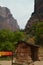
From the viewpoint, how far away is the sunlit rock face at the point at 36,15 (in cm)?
8007

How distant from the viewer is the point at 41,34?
52.8m

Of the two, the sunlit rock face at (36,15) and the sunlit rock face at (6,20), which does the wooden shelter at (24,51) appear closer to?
the sunlit rock face at (36,15)

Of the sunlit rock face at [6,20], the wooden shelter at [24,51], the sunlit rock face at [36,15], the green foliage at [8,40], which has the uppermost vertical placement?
the wooden shelter at [24,51]

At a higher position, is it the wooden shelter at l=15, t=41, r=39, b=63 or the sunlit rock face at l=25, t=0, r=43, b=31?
the wooden shelter at l=15, t=41, r=39, b=63

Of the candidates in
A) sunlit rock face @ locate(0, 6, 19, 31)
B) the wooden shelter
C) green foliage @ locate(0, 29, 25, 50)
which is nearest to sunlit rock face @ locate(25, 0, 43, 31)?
green foliage @ locate(0, 29, 25, 50)

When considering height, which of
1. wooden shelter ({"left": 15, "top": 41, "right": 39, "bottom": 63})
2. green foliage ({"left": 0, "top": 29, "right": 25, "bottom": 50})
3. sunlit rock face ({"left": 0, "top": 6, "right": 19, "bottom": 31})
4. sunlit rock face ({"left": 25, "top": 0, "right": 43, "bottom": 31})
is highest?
wooden shelter ({"left": 15, "top": 41, "right": 39, "bottom": 63})

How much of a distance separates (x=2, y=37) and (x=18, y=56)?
22603 mm

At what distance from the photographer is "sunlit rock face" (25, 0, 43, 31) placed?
80.1 metres

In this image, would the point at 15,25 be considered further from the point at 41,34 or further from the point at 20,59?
the point at 20,59

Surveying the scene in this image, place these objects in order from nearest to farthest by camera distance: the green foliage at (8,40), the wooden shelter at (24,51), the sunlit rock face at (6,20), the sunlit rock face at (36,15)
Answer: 1. the wooden shelter at (24,51)
2. the green foliage at (8,40)
3. the sunlit rock face at (36,15)
4. the sunlit rock face at (6,20)

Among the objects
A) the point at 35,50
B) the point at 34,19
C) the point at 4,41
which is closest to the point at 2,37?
the point at 4,41

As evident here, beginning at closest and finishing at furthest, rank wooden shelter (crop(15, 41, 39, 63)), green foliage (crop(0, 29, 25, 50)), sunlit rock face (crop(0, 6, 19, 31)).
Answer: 1. wooden shelter (crop(15, 41, 39, 63))
2. green foliage (crop(0, 29, 25, 50))
3. sunlit rock face (crop(0, 6, 19, 31))

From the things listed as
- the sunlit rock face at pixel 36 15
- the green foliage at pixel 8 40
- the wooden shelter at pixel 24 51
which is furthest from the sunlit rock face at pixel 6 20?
the wooden shelter at pixel 24 51

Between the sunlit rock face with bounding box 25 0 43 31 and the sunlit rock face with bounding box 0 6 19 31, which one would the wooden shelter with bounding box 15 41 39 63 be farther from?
the sunlit rock face with bounding box 0 6 19 31
